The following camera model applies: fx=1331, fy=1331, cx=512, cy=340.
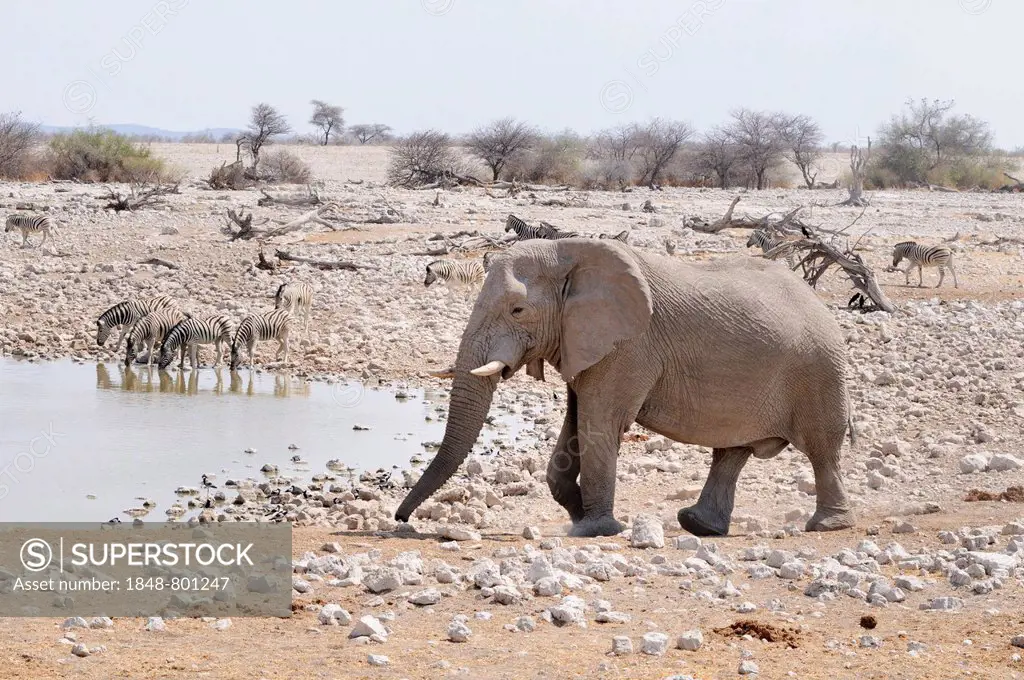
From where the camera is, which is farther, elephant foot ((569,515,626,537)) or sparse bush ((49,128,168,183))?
sparse bush ((49,128,168,183))

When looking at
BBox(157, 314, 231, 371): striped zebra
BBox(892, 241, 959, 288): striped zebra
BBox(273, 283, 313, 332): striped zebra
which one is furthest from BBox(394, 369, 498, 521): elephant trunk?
BBox(892, 241, 959, 288): striped zebra

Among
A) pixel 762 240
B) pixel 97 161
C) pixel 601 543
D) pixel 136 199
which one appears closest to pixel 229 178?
pixel 97 161

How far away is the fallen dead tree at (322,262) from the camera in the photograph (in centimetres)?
1916

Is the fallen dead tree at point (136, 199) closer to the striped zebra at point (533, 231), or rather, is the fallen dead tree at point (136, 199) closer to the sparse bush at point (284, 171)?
the striped zebra at point (533, 231)

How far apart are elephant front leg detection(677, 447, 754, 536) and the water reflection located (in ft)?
21.4

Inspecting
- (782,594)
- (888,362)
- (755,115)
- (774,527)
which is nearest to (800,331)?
(774,527)

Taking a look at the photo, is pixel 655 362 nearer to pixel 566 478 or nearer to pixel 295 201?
pixel 566 478

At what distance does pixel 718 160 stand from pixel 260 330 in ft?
110

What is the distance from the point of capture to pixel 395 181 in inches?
1496

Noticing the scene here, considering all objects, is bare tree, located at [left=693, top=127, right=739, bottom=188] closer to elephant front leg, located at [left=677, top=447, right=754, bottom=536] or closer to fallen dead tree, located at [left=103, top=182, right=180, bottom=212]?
fallen dead tree, located at [left=103, top=182, right=180, bottom=212]

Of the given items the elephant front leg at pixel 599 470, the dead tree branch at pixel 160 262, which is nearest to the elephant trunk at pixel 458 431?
the elephant front leg at pixel 599 470

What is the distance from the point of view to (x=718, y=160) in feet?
152

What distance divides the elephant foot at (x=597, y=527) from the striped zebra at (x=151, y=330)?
360 inches

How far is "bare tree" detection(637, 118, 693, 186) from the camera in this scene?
45312mm
